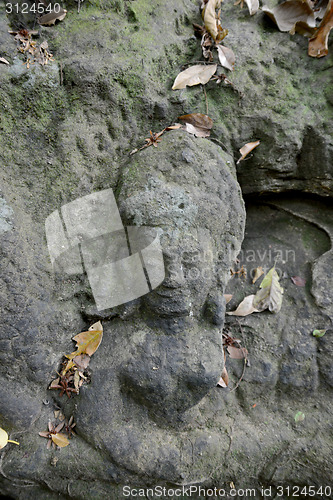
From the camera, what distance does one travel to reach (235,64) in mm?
1930

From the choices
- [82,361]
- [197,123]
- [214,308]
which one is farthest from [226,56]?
[82,361]

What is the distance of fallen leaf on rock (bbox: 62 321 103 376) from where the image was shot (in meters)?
1.66

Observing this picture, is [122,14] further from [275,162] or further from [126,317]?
[126,317]

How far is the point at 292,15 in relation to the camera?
199 cm

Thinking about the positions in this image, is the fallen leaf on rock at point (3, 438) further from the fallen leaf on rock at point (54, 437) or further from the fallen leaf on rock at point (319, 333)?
the fallen leaf on rock at point (319, 333)

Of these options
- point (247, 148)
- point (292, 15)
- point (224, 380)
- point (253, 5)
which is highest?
point (253, 5)

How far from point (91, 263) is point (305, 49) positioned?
5.43 feet

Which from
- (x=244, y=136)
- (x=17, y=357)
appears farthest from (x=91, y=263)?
(x=244, y=136)

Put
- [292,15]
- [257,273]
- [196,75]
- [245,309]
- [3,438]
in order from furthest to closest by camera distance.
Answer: [257,273]
[245,309]
[292,15]
[196,75]
[3,438]

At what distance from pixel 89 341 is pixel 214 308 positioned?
60 cm

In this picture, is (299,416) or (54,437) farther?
(299,416)

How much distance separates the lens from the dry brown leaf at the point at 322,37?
1891mm

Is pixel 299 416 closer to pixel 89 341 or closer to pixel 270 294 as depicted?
pixel 270 294

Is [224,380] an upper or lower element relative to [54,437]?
lower
